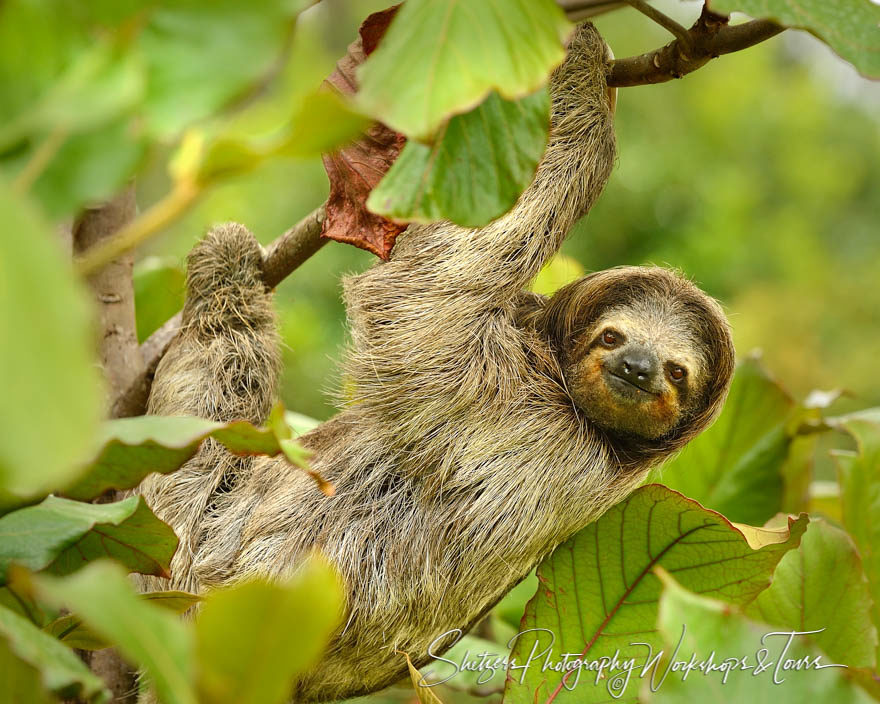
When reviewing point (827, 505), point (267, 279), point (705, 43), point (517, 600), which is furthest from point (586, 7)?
point (827, 505)

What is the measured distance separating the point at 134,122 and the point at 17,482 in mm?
359

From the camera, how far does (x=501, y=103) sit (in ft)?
5.06

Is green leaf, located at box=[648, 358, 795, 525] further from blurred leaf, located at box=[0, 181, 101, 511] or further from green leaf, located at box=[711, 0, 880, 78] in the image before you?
blurred leaf, located at box=[0, 181, 101, 511]

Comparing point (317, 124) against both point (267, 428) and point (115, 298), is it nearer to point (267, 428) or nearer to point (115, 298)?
point (267, 428)

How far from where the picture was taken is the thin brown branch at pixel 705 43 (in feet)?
6.65

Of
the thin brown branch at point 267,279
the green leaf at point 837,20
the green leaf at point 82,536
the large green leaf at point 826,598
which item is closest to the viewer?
the green leaf at point 82,536

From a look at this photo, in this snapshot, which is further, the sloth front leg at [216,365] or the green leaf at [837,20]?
the sloth front leg at [216,365]

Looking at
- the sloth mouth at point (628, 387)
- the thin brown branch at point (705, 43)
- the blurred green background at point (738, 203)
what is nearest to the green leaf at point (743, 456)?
the sloth mouth at point (628, 387)

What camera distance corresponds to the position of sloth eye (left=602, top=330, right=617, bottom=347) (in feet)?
9.86

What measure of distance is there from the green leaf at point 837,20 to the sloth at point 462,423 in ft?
4.32

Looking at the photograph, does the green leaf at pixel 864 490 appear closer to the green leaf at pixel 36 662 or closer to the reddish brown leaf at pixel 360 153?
the reddish brown leaf at pixel 360 153

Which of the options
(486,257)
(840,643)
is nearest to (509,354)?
(486,257)

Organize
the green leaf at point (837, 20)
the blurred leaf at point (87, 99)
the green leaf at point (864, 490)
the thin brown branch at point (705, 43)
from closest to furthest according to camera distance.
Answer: the blurred leaf at point (87, 99)
the green leaf at point (837, 20)
the thin brown branch at point (705, 43)
the green leaf at point (864, 490)

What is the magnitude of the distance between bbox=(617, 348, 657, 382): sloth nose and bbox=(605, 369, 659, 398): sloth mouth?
0.05 ft
